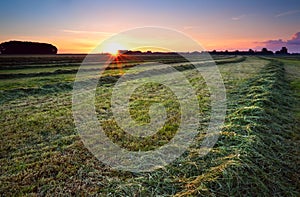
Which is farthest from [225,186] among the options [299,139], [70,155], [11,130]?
[11,130]

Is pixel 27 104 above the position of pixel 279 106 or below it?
below

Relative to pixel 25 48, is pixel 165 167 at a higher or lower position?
higher

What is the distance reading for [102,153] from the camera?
4863 millimetres

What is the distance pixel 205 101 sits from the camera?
884 centimetres

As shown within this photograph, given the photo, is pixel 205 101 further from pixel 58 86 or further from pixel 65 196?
pixel 58 86

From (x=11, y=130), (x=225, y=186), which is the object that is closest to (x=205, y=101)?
(x=225, y=186)

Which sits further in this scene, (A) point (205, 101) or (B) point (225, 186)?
(A) point (205, 101)

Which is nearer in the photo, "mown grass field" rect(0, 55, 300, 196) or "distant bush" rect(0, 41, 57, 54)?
"mown grass field" rect(0, 55, 300, 196)

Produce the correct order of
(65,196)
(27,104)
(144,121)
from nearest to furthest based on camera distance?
(65,196) < (144,121) < (27,104)

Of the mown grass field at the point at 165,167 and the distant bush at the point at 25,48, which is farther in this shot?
the distant bush at the point at 25,48

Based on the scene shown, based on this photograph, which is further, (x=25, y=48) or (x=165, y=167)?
(x=25, y=48)

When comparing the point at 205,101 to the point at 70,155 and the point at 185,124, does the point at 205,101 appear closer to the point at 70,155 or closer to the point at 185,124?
the point at 185,124

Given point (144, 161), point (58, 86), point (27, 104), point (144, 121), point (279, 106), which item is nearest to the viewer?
point (144, 161)

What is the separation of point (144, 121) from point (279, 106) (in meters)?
4.85
